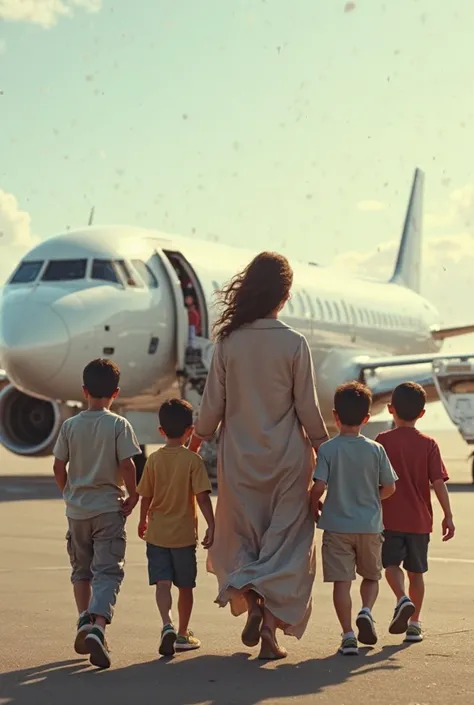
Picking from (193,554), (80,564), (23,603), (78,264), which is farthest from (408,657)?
(78,264)

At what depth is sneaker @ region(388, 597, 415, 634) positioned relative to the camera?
6656 mm

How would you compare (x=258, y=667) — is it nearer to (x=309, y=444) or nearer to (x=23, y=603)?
(x=309, y=444)

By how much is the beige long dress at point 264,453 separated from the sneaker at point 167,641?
10.1 inches

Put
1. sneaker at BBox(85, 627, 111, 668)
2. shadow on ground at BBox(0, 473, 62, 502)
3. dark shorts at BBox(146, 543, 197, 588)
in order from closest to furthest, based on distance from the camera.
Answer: sneaker at BBox(85, 627, 111, 668) < dark shorts at BBox(146, 543, 197, 588) < shadow on ground at BBox(0, 473, 62, 502)

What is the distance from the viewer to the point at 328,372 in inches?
980

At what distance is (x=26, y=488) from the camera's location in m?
19.8

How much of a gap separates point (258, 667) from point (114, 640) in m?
0.92

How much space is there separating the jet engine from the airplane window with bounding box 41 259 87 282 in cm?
364

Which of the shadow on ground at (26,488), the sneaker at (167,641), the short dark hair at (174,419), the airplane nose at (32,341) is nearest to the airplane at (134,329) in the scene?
the airplane nose at (32,341)

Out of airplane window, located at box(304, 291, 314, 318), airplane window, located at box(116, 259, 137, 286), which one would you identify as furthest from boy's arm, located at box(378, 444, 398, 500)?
airplane window, located at box(304, 291, 314, 318)

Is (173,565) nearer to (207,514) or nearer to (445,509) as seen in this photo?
(207,514)

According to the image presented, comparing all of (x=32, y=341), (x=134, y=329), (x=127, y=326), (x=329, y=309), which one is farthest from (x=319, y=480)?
(x=329, y=309)

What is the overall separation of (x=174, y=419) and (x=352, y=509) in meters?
0.92

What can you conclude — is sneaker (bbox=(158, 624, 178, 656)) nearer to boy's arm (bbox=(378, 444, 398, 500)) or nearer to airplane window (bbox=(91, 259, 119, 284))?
boy's arm (bbox=(378, 444, 398, 500))
